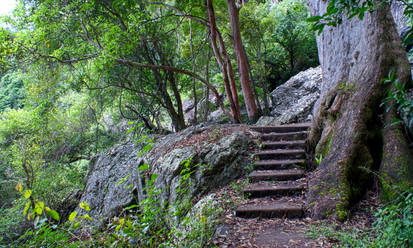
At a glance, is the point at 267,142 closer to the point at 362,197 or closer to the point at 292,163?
the point at 292,163

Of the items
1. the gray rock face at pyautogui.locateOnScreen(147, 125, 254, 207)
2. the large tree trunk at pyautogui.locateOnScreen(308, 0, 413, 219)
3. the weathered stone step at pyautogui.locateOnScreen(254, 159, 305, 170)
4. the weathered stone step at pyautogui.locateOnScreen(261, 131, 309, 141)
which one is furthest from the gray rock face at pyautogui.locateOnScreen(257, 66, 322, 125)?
the weathered stone step at pyautogui.locateOnScreen(254, 159, 305, 170)

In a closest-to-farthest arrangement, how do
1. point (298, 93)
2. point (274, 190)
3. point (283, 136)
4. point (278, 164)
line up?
point (274, 190)
point (278, 164)
point (283, 136)
point (298, 93)

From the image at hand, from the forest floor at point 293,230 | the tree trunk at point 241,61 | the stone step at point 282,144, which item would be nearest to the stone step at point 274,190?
the forest floor at point 293,230

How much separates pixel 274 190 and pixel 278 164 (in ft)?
3.05

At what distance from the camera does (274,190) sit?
4145 mm

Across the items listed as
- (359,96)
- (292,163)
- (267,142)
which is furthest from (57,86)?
(359,96)

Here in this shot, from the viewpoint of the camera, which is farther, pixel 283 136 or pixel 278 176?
pixel 283 136

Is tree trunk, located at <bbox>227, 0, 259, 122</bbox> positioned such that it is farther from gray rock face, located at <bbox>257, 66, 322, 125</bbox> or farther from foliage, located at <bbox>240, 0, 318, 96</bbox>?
foliage, located at <bbox>240, 0, 318, 96</bbox>

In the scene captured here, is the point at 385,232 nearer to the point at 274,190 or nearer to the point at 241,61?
the point at 274,190

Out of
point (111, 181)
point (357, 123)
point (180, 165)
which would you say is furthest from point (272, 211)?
point (111, 181)

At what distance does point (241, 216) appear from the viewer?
369 cm

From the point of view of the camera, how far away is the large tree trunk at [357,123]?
3.41 meters

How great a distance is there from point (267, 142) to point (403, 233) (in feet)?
12.2

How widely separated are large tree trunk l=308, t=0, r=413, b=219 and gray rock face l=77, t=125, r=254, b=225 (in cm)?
153
